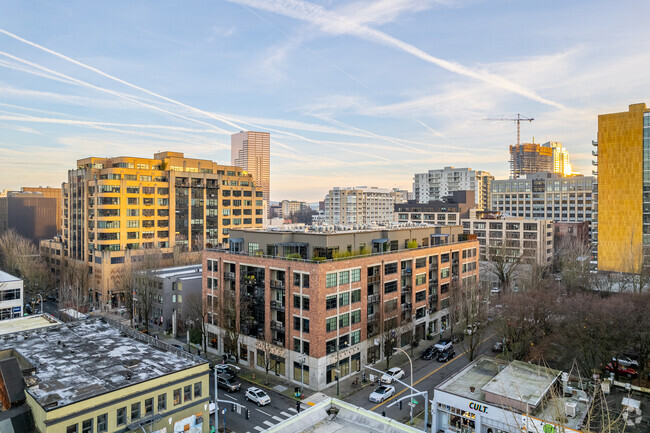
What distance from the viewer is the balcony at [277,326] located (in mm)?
53594

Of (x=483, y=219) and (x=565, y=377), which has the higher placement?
(x=483, y=219)

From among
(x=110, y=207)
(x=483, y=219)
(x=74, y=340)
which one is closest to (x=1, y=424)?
(x=74, y=340)

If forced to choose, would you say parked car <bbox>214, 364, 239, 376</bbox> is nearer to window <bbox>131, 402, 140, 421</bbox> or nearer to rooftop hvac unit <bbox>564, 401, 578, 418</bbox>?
window <bbox>131, 402, 140, 421</bbox>

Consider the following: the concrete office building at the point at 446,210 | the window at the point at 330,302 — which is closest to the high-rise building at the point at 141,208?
the window at the point at 330,302

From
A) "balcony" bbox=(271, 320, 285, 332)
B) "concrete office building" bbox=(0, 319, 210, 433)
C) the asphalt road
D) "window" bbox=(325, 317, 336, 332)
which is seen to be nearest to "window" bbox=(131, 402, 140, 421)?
"concrete office building" bbox=(0, 319, 210, 433)

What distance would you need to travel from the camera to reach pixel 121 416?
3338 cm

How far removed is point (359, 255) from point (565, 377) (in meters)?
26.5

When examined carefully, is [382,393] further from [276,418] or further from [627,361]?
[627,361]

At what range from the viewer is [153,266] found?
279 feet

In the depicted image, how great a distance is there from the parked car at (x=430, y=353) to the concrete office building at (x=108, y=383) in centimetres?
3309

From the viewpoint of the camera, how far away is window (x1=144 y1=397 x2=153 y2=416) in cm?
3484

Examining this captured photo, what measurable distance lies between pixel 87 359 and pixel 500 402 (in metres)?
37.6

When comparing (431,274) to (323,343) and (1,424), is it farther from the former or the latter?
(1,424)

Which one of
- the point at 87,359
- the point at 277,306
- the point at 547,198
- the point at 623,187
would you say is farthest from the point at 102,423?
the point at 547,198
